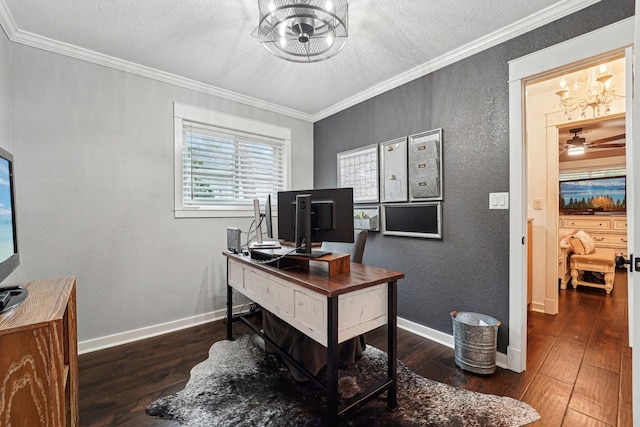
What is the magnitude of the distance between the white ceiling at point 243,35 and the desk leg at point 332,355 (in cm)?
189

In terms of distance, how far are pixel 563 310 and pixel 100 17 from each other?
520 centimetres

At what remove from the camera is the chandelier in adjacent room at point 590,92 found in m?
2.55

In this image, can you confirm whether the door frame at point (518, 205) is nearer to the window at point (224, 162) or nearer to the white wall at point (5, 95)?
the window at point (224, 162)

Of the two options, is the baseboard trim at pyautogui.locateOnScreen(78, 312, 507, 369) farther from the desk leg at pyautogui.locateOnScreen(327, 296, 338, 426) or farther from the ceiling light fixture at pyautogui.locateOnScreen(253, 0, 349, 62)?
the ceiling light fixture at pyautogui.locateOnScreen(253, 0, 349, 62)

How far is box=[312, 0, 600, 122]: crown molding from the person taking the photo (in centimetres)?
176

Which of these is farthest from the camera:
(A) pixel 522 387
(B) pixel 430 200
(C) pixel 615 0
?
(B) pixel 430 200

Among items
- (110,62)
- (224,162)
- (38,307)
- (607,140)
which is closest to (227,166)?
(224,162)

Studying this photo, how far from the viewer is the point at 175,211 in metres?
2.72

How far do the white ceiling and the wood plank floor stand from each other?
2.46m

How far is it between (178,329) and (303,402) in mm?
1693

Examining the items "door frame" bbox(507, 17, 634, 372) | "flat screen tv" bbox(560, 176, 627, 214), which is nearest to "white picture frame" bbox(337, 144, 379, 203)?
"door frame" bbox(507, 17, 634, 372)

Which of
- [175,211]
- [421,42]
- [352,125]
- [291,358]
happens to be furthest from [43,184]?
[421,42]

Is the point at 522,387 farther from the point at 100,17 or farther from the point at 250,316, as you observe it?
the point at 100,17

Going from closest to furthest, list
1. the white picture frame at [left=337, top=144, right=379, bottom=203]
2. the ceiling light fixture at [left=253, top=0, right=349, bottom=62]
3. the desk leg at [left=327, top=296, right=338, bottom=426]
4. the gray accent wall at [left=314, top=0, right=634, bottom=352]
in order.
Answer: the desk leg at [left=327, top=296, right=338, bottom=426]
the ceiling light fixture at [left=253, top=0, right=349, bottom=62]
the gray accent wall at [left=314, top=0, right=634, bottom=352]
the white picture frame at [left=337, top=144, right=379, bottom=203]
